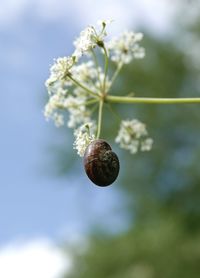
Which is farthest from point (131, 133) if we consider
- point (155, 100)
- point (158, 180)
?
point (158, 180)

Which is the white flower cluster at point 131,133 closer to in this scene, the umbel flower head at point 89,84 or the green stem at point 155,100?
the umbel flower head at point 89,84

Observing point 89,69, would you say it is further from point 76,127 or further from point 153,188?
point 153,188

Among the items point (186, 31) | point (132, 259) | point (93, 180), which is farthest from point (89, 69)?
point (186, 31)

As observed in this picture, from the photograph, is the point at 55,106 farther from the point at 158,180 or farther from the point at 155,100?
the point at 158,180

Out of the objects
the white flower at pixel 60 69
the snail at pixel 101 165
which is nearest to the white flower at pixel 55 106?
the white flower at pixel 60 69

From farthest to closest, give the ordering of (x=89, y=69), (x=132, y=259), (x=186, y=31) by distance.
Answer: (x=186, y=31) < (x=132, y=259) < (x=89, y=69)

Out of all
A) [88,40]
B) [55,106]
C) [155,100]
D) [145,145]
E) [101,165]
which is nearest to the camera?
[101,165]

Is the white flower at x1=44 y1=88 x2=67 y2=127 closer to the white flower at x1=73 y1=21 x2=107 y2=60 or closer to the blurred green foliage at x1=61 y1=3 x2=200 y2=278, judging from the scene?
the white flower at x1=73 y1=21 x2=107 y2=60
